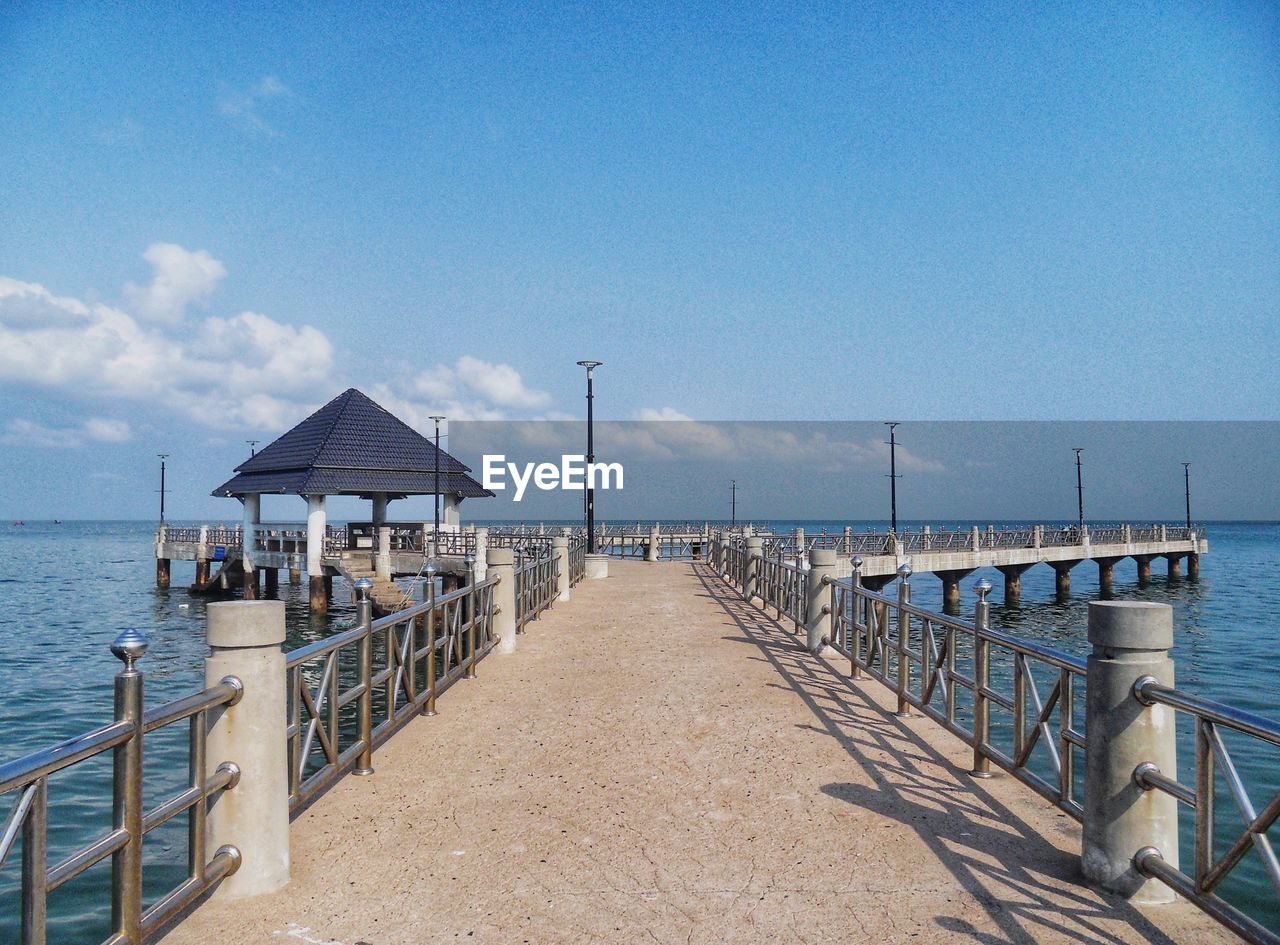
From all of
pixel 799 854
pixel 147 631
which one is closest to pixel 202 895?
pixel 799 854

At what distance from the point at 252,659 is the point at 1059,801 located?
14.5 ft

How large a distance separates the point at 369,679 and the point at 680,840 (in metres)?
2.52

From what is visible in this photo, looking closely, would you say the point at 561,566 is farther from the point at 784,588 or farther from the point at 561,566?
the point at 784,588

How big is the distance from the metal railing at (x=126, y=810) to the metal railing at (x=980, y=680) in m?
4.31

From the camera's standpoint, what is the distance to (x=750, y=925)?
12.1 ft

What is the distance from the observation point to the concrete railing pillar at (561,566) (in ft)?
58.2

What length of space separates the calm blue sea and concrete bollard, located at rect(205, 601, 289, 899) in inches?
156

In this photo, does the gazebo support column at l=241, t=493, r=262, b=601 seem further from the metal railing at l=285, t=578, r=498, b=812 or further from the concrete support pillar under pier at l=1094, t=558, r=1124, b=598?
the concrete support pillar under pier at l=1094, t=558, r=1124, b=598

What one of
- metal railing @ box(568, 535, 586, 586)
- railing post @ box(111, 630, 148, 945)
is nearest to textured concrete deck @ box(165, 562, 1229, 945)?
railing post @ box(111, 630, 148, 945)

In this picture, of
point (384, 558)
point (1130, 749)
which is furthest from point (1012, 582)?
point (1130, 749)

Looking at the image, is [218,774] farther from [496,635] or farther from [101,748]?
[496,635]

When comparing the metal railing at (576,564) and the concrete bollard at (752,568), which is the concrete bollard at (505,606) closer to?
the concrete bollard at (752,568)

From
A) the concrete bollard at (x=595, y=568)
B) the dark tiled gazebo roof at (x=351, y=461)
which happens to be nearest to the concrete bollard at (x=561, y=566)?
the concrete bollard at (x=595, y=568)

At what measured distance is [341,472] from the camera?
3434 centimetres
